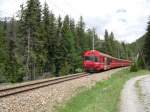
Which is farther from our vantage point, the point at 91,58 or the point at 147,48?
the point at 147,48

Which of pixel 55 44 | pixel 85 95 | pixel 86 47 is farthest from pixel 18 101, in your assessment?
pixel 86 47

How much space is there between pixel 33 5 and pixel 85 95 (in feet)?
116

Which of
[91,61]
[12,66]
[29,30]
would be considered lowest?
[12,66]

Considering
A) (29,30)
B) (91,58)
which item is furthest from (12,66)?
(91,58)

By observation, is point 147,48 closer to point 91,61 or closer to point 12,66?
point 12,66

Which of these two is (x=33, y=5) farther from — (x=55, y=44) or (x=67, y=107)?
(x=67, y=107)

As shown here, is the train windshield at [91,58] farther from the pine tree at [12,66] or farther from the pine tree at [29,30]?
the pine tree at [12,66]

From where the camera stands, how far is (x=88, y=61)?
140 ft

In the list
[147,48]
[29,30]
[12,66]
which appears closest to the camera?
[29,30]

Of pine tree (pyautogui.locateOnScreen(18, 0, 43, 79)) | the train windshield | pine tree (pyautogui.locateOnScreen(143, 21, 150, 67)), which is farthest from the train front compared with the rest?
pine tree (pyautogui.locateOnScreen(143, 21, 150, 67))

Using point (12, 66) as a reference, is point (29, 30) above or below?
above

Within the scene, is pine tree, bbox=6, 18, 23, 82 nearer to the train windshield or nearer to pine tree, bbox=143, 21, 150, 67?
the train windshield

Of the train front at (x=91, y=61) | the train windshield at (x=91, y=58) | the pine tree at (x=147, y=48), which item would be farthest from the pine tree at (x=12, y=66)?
the pine tree at (x=147, y=48)

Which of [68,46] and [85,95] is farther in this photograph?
[68,46]
